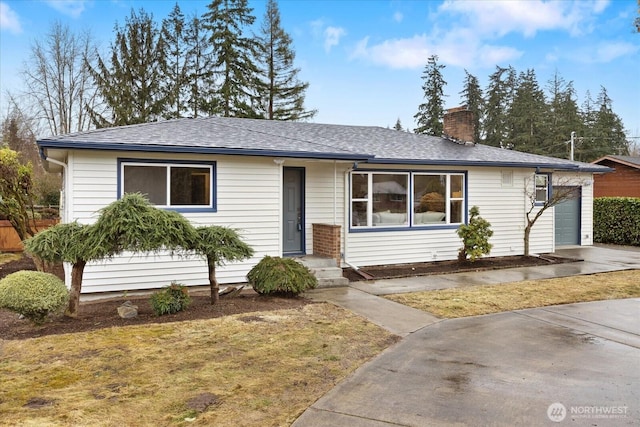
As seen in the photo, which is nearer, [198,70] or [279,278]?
[279,278]

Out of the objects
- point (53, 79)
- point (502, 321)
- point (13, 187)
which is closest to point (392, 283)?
point (502, 321)

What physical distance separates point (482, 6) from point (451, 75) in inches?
1065

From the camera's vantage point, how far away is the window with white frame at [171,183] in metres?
8.66

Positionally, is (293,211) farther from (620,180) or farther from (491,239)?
(620,180)

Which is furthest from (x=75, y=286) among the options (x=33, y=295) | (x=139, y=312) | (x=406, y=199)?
(x=406, y=199)

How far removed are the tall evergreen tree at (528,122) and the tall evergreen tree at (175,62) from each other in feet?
94.4

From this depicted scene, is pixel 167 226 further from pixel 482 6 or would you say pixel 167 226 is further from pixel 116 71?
pixel 116 71

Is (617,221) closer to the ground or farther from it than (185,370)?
farther from it

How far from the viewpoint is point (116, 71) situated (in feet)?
89.2

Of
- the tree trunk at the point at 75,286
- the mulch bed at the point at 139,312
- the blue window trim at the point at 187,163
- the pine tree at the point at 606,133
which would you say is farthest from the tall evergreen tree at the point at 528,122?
the tree trunk at the point at 75,286

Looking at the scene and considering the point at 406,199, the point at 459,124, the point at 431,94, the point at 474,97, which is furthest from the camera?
the point at 474,97

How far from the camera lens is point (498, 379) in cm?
A: 454

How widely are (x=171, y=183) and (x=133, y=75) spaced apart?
21.6 meters

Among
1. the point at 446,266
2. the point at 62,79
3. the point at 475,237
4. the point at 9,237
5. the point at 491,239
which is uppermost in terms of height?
the point at 62,79
